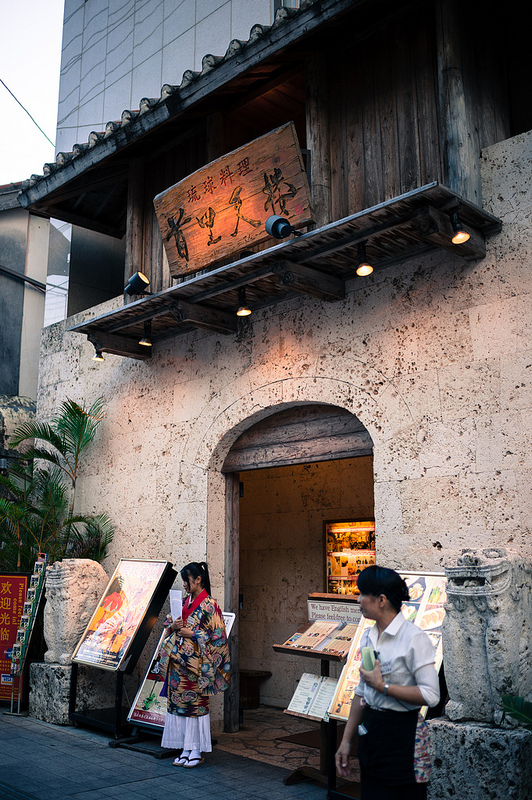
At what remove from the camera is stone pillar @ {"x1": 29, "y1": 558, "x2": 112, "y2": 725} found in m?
8.02

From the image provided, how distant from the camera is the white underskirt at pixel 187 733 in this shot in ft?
21.0

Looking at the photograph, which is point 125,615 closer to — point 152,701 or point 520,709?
point 152,701

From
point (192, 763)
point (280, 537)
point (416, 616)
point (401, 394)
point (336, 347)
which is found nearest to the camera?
point (416, 616)

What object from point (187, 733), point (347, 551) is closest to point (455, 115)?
point (347, 551)

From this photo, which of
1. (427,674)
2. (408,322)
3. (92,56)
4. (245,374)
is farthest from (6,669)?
(92,56)

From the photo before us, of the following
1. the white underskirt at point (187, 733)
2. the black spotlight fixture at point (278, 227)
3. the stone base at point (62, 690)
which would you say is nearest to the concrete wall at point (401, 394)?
the black spotlight fixture at point (278, 227)

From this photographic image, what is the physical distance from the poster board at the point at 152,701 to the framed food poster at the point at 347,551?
2533mm

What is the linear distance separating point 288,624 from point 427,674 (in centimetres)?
717

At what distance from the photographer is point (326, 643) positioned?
6113mm

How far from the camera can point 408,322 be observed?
21.5 ft

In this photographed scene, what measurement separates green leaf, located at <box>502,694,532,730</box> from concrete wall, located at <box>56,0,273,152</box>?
9.35 m

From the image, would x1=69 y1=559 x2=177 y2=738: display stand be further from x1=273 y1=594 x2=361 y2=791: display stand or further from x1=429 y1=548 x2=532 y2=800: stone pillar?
x1=429 y1=548 x2=532 y2=800: stone pillar

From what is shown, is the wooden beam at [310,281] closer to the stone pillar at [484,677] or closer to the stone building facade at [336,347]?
the stone building facade at [336,347]

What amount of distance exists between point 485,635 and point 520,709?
717 millimetres
